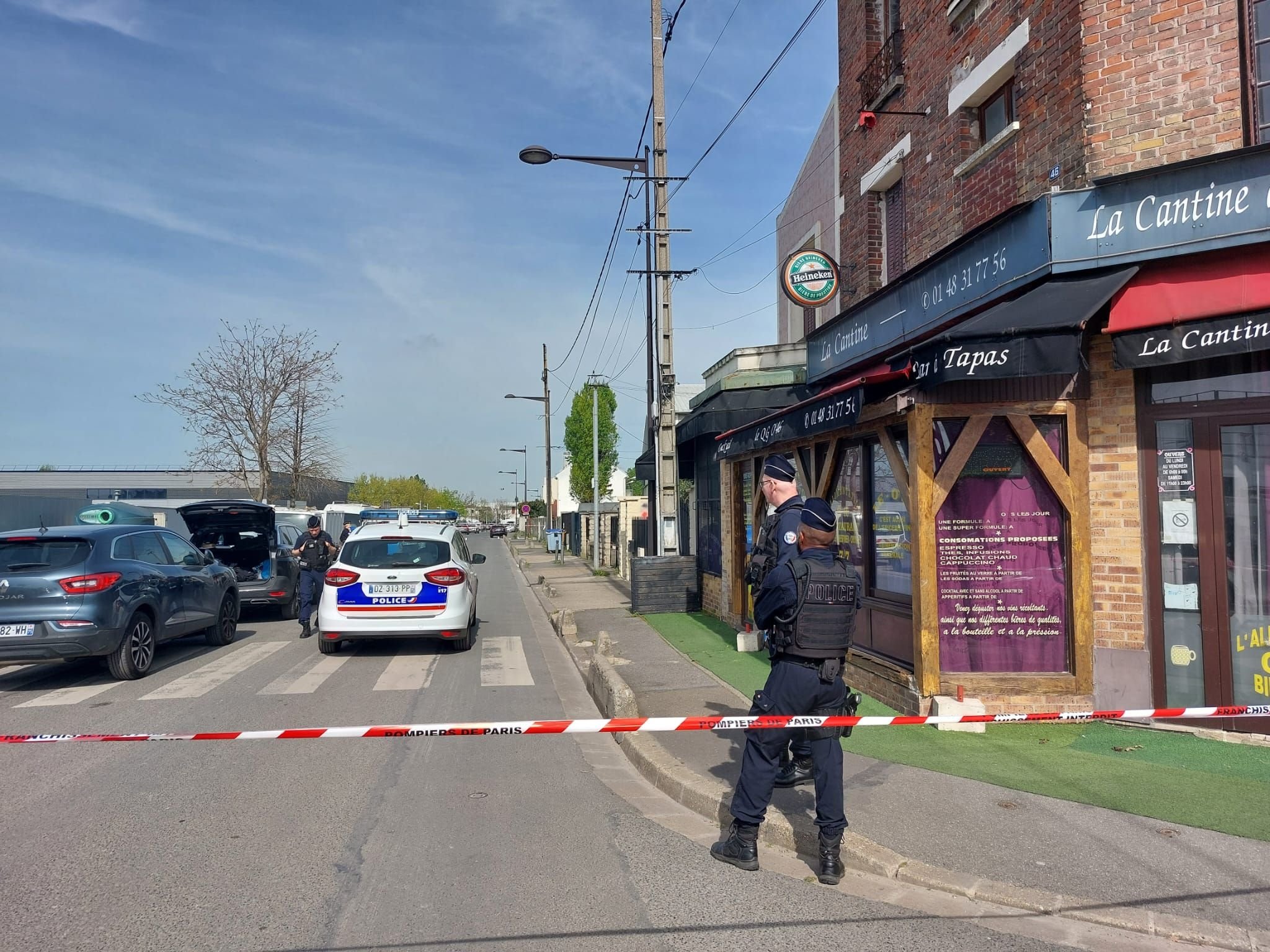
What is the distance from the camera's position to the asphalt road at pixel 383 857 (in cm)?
378

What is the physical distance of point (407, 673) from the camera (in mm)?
10195

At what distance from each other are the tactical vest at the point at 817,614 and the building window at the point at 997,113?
6.29 metres

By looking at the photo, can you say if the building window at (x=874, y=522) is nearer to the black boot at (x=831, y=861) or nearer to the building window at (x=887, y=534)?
the building window at (x=887, y=534)

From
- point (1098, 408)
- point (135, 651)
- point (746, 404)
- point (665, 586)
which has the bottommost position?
point (135, 651)

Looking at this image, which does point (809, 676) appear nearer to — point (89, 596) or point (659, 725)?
point (659, 725)

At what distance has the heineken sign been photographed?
12.0 m

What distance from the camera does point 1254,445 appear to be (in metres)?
6.32

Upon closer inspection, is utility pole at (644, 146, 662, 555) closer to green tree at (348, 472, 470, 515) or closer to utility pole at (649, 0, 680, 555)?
utility pole at (649, 0, 680, 555)

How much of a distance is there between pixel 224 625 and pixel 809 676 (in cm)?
1024

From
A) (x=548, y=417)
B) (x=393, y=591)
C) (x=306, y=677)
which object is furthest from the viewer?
(x=548, y=417)

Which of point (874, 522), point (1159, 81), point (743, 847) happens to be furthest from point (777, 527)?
point (1159, 81)

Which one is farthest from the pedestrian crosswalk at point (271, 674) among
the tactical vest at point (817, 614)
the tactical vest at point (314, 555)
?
the tactical vest at point (817, 614)

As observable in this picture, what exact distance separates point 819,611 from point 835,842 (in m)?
1.06

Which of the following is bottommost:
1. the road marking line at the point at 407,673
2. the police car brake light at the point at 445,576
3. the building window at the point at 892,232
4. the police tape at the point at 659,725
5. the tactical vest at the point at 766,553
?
the road marking line at the point at 407,673
